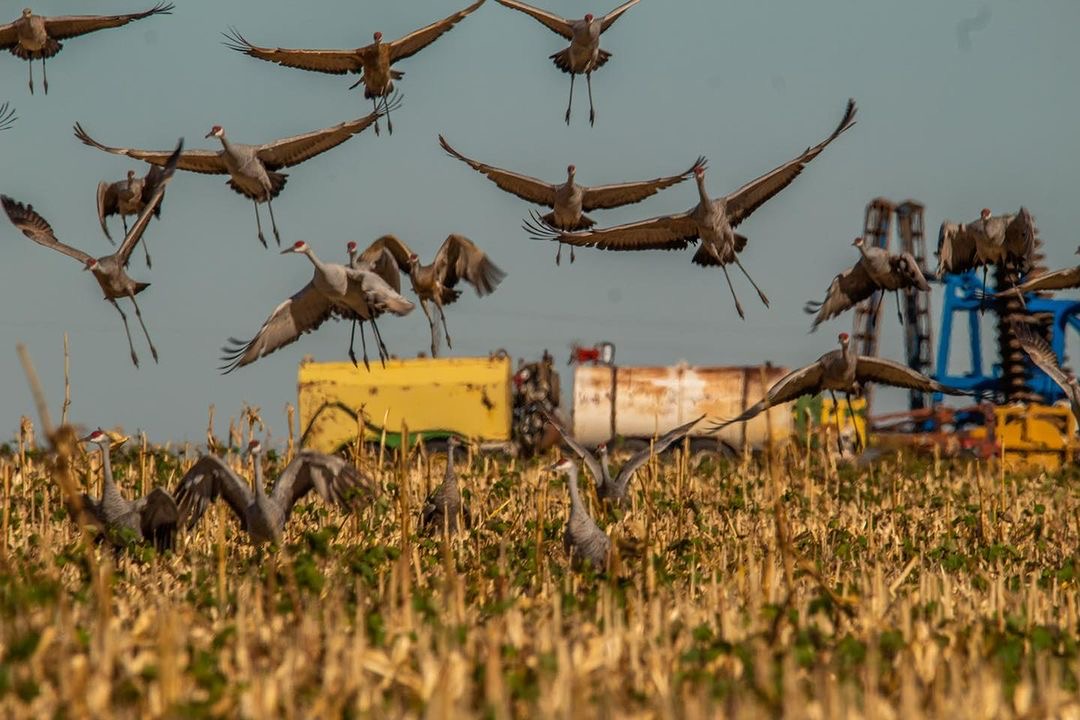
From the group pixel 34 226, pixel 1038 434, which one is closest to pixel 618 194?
pixel 34 226

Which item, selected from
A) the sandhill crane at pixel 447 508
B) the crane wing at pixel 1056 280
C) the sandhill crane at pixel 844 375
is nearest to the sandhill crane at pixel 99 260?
the sandhill crane at pixel 447 508

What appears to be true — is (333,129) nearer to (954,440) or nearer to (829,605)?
(829,605)

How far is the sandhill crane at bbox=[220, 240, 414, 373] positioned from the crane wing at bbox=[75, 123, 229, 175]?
1666mm

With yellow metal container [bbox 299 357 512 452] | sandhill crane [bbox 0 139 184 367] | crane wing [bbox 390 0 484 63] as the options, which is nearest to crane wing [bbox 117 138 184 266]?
sandhill crane [bbox 0 139 184 367]

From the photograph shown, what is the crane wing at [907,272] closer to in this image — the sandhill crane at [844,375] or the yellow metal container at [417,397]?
the sandhill crane at [844,375]

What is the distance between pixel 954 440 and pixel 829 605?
722 inches

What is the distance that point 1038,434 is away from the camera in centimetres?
2325

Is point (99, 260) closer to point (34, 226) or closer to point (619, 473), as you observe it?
point (34, 226)

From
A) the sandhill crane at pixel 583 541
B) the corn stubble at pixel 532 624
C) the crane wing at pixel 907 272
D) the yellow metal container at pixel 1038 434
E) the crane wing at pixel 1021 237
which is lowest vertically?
Answer: the corn stubble at pixel 532 624

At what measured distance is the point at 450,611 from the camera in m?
7.73

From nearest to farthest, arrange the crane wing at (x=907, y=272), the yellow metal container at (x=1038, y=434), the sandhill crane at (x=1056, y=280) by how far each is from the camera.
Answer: the crane wing at (x=907, y=272), the sandhill crane at (x=1056, y=280), the yellow metal container at (x=1038, y=434)

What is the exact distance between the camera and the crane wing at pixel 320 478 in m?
11.2

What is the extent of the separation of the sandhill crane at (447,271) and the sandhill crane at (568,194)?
1.08m

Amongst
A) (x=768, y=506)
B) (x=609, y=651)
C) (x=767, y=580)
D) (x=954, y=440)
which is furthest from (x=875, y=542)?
(x=954, y=440)
